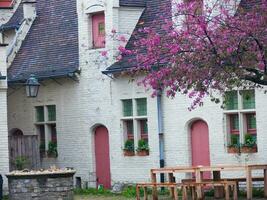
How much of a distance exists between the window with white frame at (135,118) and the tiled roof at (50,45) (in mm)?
2671

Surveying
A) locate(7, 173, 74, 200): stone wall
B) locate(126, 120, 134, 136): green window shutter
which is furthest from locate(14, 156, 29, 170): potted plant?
locate(7, 173, 74, 200): stone wall

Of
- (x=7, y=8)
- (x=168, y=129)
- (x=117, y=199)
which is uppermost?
(x=7, y=8)

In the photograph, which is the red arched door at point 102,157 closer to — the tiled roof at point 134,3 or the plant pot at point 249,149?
the tiled roof at point 134,3

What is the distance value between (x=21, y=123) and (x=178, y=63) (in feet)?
58.8

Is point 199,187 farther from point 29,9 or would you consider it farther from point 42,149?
point 29,9

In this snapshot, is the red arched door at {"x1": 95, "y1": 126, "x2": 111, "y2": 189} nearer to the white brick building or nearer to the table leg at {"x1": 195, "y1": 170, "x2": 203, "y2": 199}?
the white brick building

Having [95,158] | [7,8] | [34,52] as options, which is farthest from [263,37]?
[7,8]

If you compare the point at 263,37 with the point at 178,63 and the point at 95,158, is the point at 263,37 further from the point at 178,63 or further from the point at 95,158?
the point at 95,158

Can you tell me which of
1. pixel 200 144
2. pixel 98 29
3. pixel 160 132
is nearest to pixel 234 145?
pixel 200 144

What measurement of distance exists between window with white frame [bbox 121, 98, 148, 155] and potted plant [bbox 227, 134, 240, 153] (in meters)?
3.95

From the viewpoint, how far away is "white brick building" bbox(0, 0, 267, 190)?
34.4 metres

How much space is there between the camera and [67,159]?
1527 inches


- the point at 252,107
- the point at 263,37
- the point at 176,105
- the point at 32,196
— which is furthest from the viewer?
the point at 176,105

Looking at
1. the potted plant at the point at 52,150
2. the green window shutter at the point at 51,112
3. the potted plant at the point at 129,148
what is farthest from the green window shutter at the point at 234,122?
the green window shutter at the point at 51,112
